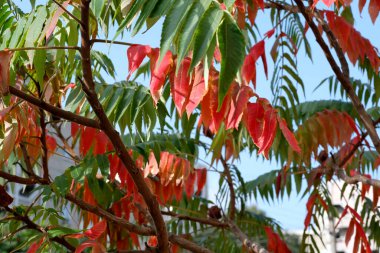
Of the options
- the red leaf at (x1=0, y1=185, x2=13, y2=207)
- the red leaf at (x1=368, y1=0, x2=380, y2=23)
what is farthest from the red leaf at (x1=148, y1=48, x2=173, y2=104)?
the red leaf at (x1=368, y1=0, x2=380, y2=23)

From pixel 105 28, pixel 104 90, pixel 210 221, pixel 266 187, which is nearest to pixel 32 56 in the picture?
pixel 105 28

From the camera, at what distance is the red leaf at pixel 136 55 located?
162 cm

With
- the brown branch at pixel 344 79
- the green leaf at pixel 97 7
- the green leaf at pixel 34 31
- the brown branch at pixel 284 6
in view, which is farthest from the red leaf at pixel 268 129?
the brown branch at pixel 284 6

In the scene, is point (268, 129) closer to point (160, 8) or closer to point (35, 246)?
point (160, 8)

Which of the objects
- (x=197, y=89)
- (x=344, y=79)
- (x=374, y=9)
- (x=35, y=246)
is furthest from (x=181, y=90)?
(x=344, y=79)

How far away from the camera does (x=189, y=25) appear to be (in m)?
1.11

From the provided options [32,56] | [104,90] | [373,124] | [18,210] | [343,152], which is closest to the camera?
[32,56]

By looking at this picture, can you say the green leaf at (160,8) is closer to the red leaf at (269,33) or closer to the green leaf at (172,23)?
the green leaf at (172,23)

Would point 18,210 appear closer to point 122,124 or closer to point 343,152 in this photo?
point 122,124

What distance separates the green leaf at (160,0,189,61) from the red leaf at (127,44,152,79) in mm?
459

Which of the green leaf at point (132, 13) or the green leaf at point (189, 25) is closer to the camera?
the green leaf at point (189, 25)

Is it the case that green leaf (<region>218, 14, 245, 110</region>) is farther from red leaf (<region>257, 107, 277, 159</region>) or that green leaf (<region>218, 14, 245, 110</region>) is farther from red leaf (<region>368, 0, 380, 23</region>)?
red leaf (<region>368, 0, 380, 23</region>)

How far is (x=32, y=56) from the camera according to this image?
161 cm

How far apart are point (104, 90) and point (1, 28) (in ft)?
1.24
